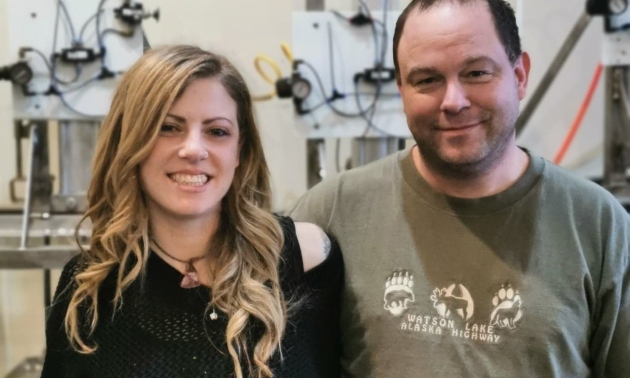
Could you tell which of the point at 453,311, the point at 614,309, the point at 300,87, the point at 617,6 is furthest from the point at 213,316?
the point at 617,6

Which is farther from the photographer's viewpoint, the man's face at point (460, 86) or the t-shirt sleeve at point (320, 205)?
the t-shirt sleeve at point (320, 205)

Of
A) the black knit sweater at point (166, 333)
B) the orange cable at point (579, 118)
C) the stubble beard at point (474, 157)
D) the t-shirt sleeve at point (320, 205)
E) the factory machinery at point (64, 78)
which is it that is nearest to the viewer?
the black knit sweater at point (166, 333)

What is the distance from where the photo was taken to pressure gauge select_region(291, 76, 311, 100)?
6.54 feet

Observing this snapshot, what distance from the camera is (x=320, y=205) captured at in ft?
4.32

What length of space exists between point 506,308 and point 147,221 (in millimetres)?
670

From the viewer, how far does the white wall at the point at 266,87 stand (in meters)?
2.59

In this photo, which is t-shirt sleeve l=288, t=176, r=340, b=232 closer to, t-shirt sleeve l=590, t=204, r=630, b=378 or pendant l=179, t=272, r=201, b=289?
pendant l=179, t=272, r=201, b=289

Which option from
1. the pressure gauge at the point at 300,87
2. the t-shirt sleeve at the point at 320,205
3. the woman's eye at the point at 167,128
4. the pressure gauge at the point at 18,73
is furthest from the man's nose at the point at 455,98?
the pressure gauge at the point at 18,73

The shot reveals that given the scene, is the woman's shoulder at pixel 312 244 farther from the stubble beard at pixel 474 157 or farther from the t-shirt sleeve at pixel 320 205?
the stubble beard at pixel 474 157

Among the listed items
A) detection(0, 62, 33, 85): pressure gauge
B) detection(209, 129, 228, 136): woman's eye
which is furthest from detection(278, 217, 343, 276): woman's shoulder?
detection(0, 62, 33, 85): pressure gauge

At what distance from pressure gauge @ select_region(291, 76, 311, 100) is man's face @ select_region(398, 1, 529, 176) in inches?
32.8

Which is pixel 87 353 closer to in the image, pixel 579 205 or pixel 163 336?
pixel 163 336

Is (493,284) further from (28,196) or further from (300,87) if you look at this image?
(28,196)

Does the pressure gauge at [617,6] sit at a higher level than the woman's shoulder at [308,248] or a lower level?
higher
